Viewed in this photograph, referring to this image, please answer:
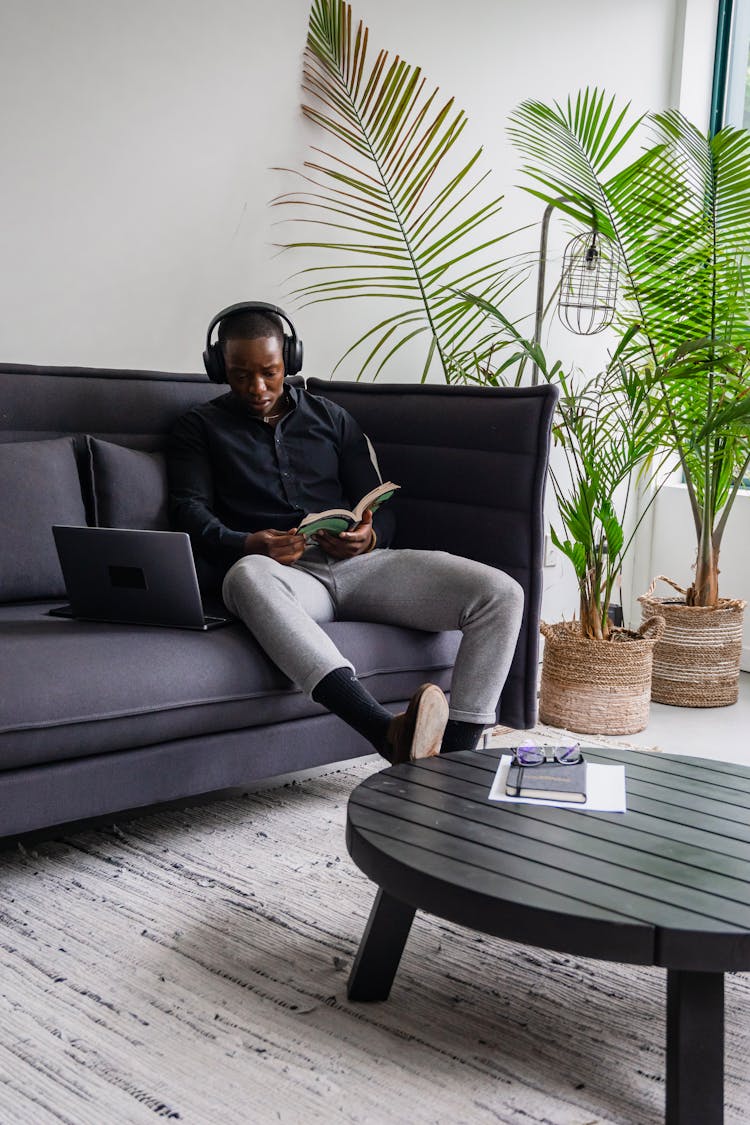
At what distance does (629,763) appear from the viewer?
181 centimetres

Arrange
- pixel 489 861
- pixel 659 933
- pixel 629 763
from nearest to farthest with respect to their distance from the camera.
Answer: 1. pixel 659 933
2. pixel 489 861
3. pixel 629 763

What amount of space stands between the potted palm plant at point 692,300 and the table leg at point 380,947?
78.0 inches

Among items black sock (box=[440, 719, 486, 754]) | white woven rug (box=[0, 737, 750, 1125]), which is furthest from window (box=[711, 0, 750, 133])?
white woven rug (box=[0, 737, 750, 1125])

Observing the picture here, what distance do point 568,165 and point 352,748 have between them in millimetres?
1933

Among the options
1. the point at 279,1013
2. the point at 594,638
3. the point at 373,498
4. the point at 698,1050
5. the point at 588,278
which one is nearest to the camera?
the point at 698,1050

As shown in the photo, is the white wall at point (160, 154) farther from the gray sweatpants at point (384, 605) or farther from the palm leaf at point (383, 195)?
the gray sweatpants at point (384, 605)

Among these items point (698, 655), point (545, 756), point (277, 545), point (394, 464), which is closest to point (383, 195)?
point (394, 464)

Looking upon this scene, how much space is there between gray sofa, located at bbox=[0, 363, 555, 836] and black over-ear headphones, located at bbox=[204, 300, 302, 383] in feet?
0.63

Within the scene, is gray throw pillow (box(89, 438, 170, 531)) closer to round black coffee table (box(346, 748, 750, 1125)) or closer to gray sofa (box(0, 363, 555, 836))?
gray sofa (box(0, 363, 555, 836))

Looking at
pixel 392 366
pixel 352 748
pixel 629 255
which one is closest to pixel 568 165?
pixel 629 255

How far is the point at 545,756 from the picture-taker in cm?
176

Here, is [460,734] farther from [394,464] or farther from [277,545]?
[394,464]

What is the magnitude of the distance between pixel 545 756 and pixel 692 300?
6.65ft

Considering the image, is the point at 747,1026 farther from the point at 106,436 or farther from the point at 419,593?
the point at 106,436
